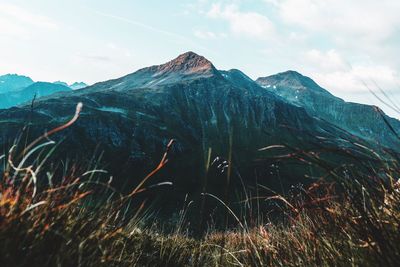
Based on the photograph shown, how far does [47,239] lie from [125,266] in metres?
1.76

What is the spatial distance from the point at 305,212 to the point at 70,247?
3952 mm

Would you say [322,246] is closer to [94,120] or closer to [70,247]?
[70,247]

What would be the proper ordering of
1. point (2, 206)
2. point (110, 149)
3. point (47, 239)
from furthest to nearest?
point (110, 149)
point (47, 239)
point (2, 206)


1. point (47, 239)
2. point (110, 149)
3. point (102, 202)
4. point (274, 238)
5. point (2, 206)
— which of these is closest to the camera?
point (2, 206)

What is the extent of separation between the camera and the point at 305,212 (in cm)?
605

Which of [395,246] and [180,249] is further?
[180,249]

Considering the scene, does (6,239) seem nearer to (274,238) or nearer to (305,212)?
(305,212)

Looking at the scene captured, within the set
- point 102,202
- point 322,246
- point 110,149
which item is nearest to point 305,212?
point 322,246

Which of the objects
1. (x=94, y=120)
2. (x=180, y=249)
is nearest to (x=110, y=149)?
(x=94, y=120)

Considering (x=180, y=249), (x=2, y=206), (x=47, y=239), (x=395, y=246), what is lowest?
(x=180, y=249)

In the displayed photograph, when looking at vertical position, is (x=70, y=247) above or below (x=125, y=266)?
above

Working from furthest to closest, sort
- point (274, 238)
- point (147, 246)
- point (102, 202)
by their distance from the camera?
1. point (147, 246)
2. point (274, 238)
3. point (102, 202)

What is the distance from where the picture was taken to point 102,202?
4219 mm

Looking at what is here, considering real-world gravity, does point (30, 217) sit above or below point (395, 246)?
below
